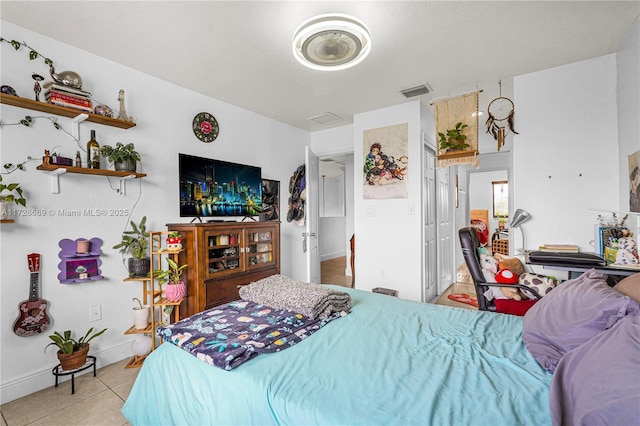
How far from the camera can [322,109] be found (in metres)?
3.75

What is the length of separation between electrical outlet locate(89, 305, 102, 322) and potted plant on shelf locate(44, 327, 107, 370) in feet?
0.69

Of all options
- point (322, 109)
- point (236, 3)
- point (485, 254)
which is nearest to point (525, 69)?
point (485, 254)

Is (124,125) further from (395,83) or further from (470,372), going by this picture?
(470,372)

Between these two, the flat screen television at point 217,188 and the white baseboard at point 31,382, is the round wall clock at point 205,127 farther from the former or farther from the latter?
the white baseboard at point 31,382

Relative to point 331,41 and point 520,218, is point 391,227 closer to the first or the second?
point 520,218

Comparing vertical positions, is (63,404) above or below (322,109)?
below

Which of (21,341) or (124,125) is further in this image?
(124,125)

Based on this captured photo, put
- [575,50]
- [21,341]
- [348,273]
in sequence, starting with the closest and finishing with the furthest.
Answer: [21,341]
[575,50]
[348,273]

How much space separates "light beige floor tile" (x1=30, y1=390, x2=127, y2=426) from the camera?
176 centimetres

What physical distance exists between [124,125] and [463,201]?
621 centimetres

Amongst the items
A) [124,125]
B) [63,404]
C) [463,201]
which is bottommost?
[63,404]

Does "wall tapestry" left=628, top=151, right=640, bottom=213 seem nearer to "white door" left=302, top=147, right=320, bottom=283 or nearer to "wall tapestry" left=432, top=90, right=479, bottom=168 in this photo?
"wall tapestry" left=432, top=90, right=479, bottom=168

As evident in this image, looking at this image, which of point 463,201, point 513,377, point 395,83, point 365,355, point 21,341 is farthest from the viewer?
point 463,201

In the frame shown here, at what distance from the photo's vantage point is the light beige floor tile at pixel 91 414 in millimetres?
1757
